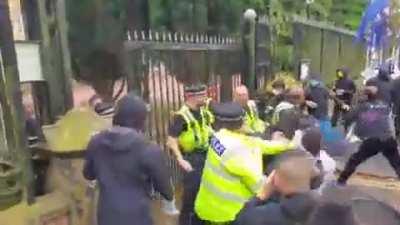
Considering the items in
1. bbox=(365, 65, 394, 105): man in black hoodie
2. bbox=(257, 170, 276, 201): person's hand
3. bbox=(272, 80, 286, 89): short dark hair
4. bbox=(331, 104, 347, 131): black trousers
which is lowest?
bbox=(331, 104, 347, 131): black trousers

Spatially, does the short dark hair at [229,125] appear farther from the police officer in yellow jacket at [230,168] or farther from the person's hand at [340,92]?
the person's hand at [340,92]

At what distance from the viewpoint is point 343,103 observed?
1180 cm

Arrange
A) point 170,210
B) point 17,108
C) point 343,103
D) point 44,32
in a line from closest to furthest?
point 17,108
point 170,210
point 44,32
point 343,103

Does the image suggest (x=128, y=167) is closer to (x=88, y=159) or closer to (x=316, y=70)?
(x=88, y=159)

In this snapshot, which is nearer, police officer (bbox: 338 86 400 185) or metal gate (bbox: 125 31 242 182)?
metal gate (bbox: 125 31 242 182)

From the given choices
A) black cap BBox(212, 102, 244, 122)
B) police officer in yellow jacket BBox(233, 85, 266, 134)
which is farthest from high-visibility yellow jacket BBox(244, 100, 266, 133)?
black cap BBox(212, 102, 244, 122)

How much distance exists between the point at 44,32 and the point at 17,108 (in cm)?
121

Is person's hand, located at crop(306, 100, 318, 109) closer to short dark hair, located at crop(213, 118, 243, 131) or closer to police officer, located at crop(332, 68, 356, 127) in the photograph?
police officer, located at crop(332, 68, 356, 127)

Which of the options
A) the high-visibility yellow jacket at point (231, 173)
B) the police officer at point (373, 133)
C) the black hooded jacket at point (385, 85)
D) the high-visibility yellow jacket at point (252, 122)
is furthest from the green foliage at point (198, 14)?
the high-visibility yellow jacket at point (231, 173)

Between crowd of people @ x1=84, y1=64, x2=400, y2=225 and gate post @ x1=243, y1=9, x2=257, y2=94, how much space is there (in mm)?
2701

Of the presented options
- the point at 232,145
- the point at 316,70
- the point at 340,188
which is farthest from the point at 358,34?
the point at 340,188

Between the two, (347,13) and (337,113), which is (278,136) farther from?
(347,13)

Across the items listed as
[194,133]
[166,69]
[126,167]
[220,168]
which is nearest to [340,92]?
[166,69]

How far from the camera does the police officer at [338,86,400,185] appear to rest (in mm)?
7461
